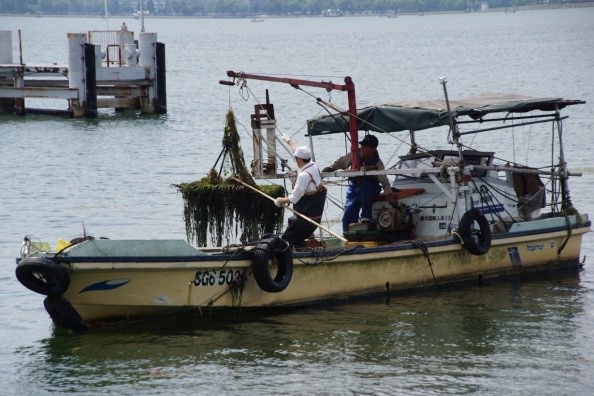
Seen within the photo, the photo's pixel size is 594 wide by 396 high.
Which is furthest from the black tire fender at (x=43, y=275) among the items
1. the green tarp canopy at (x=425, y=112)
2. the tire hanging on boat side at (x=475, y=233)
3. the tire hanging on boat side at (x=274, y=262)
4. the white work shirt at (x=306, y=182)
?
the tire hanging on boat side at (x=475, y=233)

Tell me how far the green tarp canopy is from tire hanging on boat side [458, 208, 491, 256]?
1.42 metres

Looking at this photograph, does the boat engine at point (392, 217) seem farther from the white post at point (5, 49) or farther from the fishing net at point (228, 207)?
the white post at point (5, 49)

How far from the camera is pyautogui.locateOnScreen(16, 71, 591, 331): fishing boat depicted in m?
15.5

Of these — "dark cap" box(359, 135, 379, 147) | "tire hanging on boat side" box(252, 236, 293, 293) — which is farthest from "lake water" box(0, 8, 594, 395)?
"dark cap" box(359, 135, 379, 147)

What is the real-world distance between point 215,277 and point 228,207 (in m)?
2.28

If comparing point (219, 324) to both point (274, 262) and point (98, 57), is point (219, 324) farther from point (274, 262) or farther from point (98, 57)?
point (98, 57)

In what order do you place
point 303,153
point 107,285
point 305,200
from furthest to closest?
point 305,200
point 303,153
point 107,285

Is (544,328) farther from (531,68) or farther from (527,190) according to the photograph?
(531,68)

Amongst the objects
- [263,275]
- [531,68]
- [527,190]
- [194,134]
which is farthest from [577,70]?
[263,275]

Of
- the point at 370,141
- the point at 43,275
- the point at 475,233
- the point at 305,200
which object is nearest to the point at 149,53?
the point at 370,141

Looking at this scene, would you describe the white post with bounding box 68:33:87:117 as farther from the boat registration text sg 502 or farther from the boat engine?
the boat registration text sg 502

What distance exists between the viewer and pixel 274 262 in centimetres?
1631

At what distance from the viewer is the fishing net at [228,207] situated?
18.1m

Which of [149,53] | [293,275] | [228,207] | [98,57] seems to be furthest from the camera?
[98,57]
